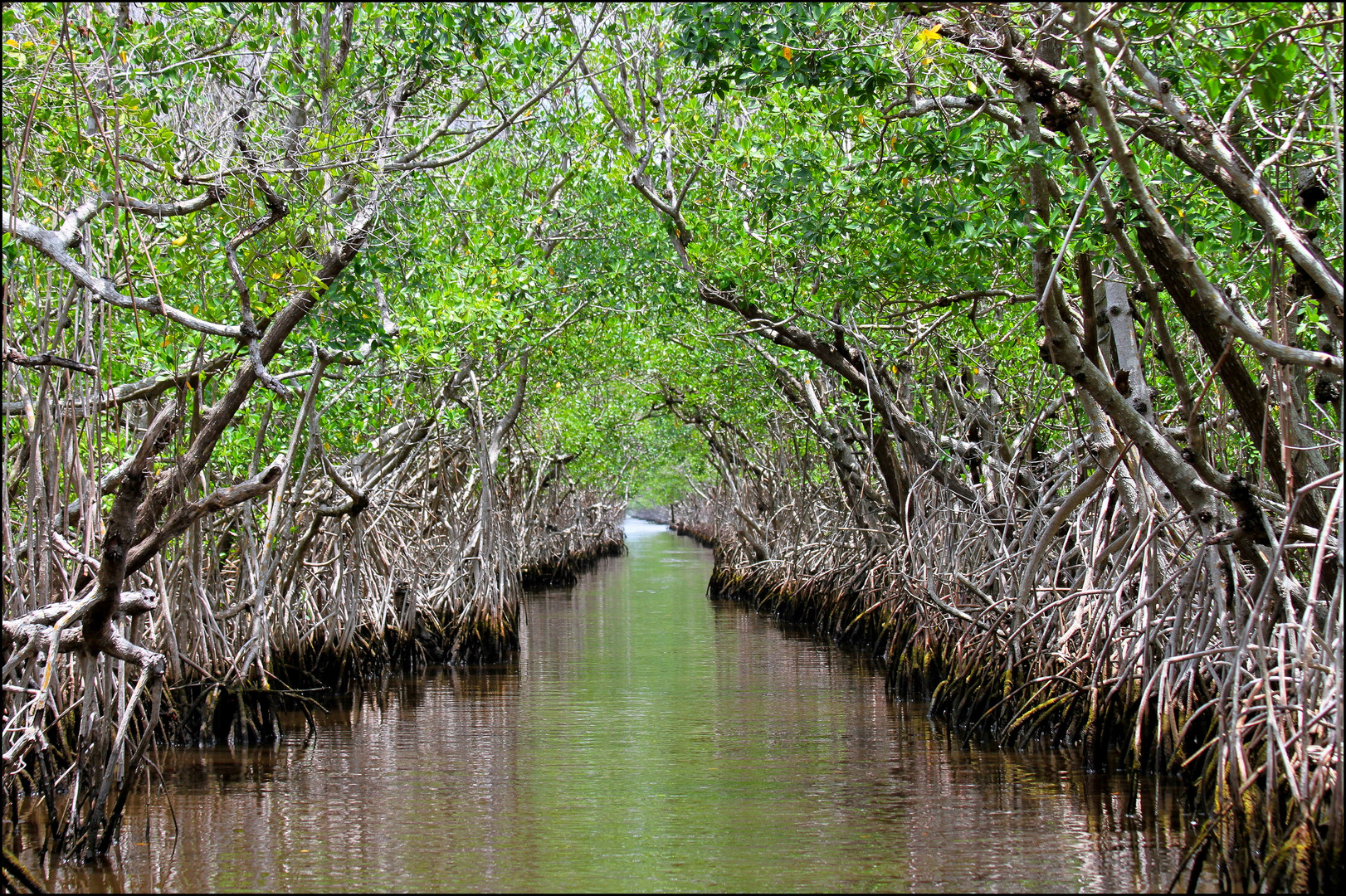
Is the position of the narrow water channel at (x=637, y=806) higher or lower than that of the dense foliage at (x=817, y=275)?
lower

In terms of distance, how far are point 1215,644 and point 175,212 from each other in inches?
207

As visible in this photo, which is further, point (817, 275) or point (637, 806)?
point (817, 275)

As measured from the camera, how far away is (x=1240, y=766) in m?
Answer: 4.68

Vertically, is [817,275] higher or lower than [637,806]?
higher

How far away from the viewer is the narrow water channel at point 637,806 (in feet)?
16.7

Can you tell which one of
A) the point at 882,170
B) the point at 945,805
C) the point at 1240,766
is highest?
the point at 882,170

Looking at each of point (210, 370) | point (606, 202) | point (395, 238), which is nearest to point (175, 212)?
point (210, 370)

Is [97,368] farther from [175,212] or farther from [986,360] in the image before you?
[986,360]

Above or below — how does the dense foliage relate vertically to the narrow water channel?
above

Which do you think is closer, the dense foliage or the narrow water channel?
the dense foliage

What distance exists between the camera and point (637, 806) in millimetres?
6309

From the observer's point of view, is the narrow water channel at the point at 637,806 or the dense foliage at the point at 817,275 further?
the narrow water channel at the point at 637,806

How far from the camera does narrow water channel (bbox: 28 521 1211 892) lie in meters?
5.10

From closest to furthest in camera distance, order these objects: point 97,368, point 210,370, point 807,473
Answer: point 97,368
point 210,370
point 807,473
